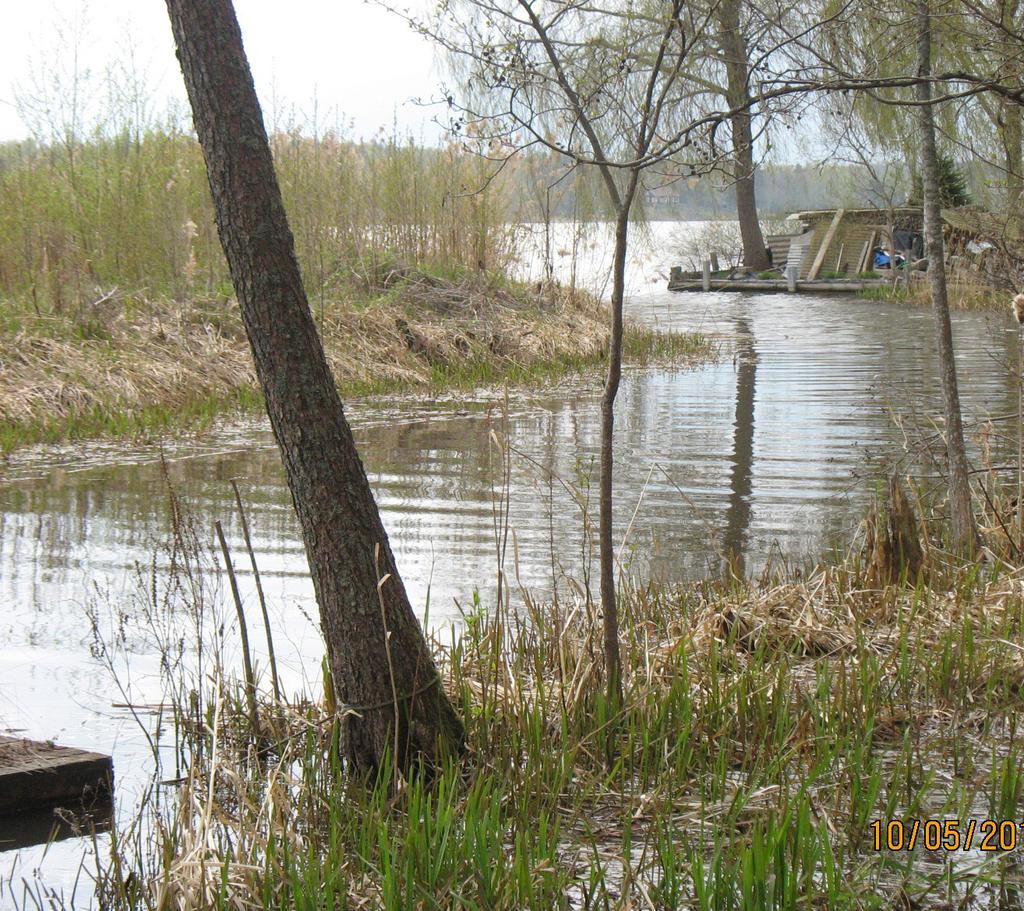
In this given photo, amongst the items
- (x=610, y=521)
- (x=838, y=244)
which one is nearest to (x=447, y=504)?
(x=610, y=521)

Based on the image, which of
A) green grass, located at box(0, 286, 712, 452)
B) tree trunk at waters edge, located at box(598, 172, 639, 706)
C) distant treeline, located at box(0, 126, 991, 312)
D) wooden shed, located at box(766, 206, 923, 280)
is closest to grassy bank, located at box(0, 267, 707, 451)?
green grass, located at box(0, 286, 712, 452)

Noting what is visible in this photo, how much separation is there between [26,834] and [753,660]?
7.07ft

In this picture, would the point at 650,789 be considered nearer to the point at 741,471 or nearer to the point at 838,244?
the point at 741,471

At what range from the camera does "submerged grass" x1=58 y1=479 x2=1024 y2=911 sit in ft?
7.98

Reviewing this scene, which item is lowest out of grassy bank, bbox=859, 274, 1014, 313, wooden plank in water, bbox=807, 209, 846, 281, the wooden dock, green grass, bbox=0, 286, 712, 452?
green grass, bbox=0, 286, 712, 452

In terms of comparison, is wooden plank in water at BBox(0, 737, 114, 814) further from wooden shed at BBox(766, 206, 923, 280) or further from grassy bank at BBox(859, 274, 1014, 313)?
wooden shed at BBox(766, 206, 923, 280)

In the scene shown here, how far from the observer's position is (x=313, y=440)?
313 cm

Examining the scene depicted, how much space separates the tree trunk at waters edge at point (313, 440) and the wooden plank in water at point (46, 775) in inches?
28.8

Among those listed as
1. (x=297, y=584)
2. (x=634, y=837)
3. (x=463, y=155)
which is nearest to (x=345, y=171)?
(x=463, y=155)

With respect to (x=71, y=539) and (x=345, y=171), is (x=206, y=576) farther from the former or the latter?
(x=345, y=171)

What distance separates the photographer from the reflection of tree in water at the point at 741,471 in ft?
20.3

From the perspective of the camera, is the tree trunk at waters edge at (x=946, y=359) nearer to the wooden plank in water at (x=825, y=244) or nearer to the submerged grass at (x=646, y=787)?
the submerged grass at (x=646, y=787)

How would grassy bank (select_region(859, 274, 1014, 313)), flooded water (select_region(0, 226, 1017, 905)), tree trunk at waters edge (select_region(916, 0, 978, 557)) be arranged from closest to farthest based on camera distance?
flooded water (select_region(0, 226, 1017, 905)) → tree trunk at waters edge (select_region(916, 0, 978, 557)) → grassy bank (select_region(859, 274, 1014, 313))

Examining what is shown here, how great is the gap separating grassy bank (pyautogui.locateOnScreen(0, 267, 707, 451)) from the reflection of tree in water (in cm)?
202
